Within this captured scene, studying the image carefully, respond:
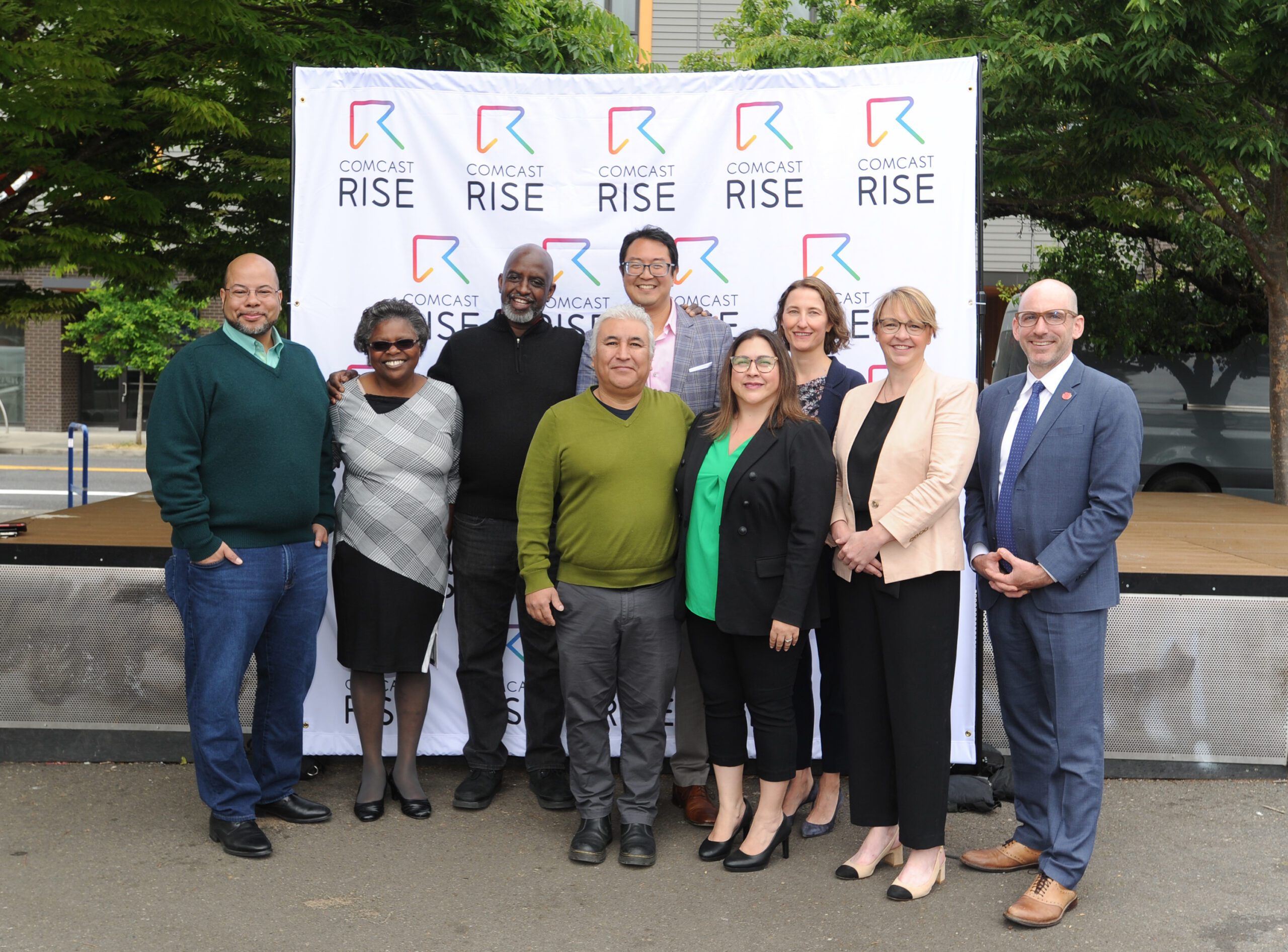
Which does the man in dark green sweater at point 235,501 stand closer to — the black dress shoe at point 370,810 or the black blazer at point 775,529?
the black dress shoe at point 370,810

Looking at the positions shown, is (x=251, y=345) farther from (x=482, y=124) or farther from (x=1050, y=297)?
(x=1050, y=297)

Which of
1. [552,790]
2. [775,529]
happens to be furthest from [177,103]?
[775,529]

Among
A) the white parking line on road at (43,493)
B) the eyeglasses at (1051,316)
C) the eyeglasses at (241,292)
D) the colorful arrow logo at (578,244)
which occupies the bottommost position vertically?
the white parking line on road at (43,493)

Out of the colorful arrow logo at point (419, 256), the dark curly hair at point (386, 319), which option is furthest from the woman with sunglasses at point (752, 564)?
the colorful arrow logo at point (419, 256)

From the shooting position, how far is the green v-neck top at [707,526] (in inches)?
155

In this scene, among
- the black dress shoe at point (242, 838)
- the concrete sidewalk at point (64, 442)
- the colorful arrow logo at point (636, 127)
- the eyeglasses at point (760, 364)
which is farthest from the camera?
the concrete sidewalk at point (64, 442)

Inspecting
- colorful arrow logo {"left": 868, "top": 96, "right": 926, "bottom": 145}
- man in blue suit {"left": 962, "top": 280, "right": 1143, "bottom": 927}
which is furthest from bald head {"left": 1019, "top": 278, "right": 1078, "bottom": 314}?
colorful arrow logo {"left": 868, "top": 96, "right": 926, "bottom": 145}

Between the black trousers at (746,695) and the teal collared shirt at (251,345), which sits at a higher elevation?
the teal collared shirt at (251,345)

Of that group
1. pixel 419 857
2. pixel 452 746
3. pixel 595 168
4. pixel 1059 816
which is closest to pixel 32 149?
pixel 595 168

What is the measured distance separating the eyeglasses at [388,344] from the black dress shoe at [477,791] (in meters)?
1.76

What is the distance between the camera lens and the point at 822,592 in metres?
4.06

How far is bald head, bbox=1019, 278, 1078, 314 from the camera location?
12.3 feet

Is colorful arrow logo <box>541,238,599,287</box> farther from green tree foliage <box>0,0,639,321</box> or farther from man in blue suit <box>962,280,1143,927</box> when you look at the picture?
green tree foliage <box>0,0,639,321</box>

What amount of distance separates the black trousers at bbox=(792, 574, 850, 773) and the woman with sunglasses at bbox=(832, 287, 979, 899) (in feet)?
0.92
